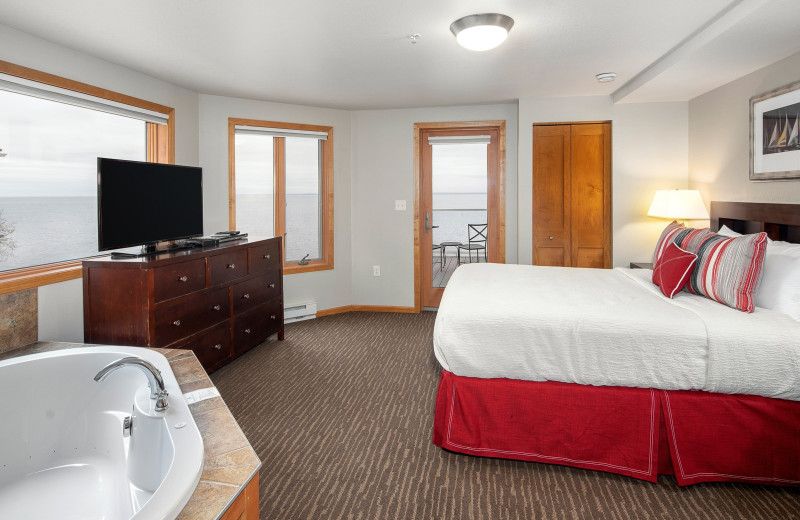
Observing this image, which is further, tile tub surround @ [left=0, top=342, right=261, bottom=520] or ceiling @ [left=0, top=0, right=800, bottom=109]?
ceiling @ [left=0, top=0, right=800, bottom=109]

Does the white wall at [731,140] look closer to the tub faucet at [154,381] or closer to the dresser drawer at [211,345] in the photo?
the tub faucet at [154,381]

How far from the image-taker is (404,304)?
580 cm

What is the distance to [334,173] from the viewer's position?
5.60 meters

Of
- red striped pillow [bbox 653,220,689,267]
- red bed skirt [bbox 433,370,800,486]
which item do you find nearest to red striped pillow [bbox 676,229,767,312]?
red striped pillow [bbox 653,220,689,267]

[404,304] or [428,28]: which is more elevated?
[428,28]

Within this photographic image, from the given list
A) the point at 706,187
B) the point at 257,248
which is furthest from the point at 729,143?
the point at 257,248

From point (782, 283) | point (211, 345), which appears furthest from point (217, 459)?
point (782, 283)

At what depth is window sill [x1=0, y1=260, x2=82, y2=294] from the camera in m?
2.91

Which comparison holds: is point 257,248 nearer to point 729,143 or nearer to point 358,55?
point 358,55

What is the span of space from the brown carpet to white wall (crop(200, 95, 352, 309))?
5.90ft

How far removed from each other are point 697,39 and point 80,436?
3.99m

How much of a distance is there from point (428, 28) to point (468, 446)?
7.73 ft

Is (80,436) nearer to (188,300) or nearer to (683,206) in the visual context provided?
(188,300)

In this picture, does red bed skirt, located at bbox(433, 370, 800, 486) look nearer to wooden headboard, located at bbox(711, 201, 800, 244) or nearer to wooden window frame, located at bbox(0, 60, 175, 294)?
wooden headboard, located at bbox(711, 201, 800, 244)
